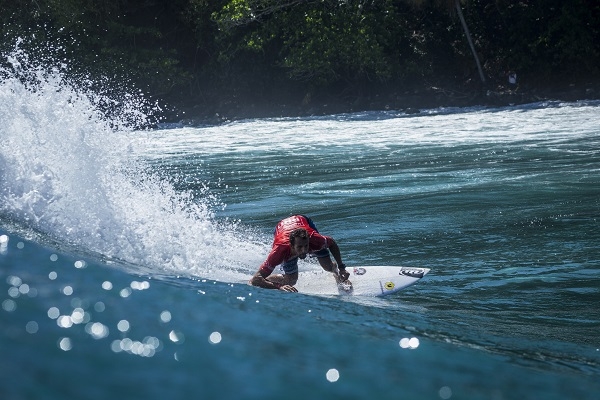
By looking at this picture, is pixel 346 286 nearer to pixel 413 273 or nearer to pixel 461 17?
pixel 413 273

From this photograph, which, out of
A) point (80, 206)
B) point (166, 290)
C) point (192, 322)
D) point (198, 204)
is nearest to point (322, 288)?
point (80, 206)

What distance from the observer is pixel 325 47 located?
98.4 ft

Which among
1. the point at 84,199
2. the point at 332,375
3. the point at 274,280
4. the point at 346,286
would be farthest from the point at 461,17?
the point at 332,375

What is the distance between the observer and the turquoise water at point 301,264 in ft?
10.3

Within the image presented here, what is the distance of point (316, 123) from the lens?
26.9 m

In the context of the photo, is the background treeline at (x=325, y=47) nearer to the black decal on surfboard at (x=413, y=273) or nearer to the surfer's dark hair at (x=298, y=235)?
the black decal on surfboard at (x=413, y=273)

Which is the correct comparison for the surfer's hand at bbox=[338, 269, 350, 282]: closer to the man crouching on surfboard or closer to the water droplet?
the man crouching on surfboard

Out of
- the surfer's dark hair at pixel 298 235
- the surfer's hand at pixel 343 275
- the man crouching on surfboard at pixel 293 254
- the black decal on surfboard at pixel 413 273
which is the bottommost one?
the black decal on surfboard at pixel 413 273

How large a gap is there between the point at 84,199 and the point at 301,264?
2.37 metres

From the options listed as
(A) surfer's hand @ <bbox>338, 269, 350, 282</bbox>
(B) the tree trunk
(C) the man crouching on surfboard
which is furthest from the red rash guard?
(B) the tree trunk

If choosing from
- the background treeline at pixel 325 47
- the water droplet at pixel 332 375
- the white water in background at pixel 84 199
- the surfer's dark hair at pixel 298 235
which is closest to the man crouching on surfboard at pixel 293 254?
the surfer's dark hair at pixel 298 235

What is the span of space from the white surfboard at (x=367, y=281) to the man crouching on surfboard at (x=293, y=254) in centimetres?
9

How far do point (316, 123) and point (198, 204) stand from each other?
43.4 feet

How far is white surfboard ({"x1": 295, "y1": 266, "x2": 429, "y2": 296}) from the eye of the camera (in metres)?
7.83
